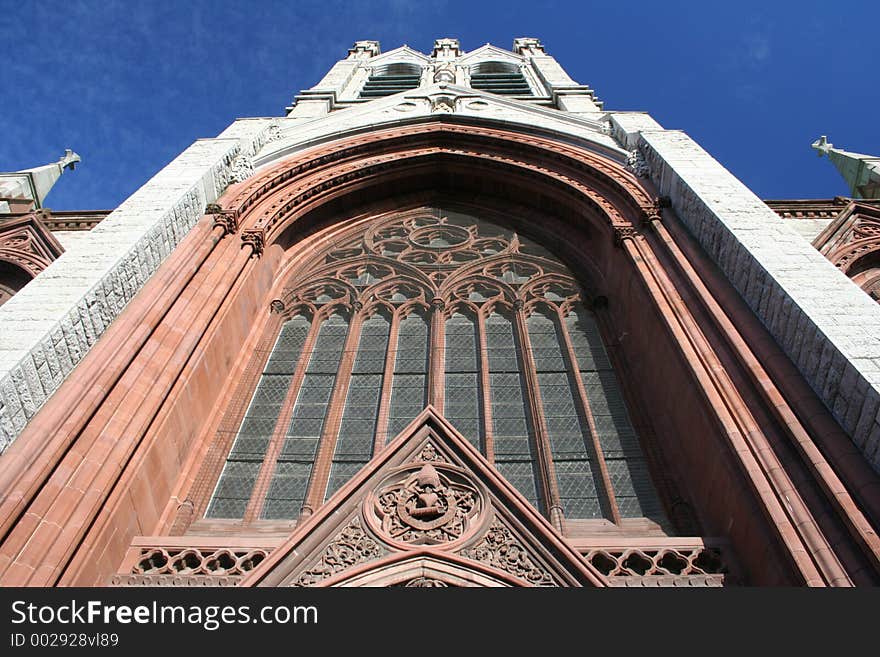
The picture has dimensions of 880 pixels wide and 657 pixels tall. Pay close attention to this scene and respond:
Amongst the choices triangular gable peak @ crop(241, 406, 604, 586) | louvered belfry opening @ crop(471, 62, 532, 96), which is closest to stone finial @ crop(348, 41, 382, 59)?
louvered belfry opening @ crop(471, 62, 532, 96)

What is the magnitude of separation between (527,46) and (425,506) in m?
28.3

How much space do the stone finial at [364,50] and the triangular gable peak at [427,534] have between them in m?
26.5

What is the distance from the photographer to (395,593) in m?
4.85

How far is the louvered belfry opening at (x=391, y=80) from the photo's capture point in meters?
25.4

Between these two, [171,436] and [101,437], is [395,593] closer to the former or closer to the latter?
[101,437]

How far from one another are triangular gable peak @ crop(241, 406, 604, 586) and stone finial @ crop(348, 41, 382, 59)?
26.5 metres

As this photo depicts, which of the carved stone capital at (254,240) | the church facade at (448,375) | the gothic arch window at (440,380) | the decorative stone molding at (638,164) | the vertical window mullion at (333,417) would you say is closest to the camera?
the church facade at (448,375)

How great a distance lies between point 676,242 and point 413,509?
5514 millimetres

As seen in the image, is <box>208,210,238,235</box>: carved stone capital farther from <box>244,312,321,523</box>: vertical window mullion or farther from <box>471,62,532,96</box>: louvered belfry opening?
<box>471,62,532,96</box>: louvered belfry opening

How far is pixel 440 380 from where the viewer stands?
10.5m

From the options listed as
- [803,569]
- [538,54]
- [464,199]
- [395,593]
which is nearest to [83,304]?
[395,593]

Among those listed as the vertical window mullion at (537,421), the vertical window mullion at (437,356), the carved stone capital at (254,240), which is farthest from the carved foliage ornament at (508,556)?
the carved stone capital at (254,240)

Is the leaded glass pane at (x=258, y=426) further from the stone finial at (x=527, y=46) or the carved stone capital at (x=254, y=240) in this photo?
the stone finial at (x=527, y=46)

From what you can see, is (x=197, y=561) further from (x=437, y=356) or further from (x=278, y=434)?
(x=437, y=356)
